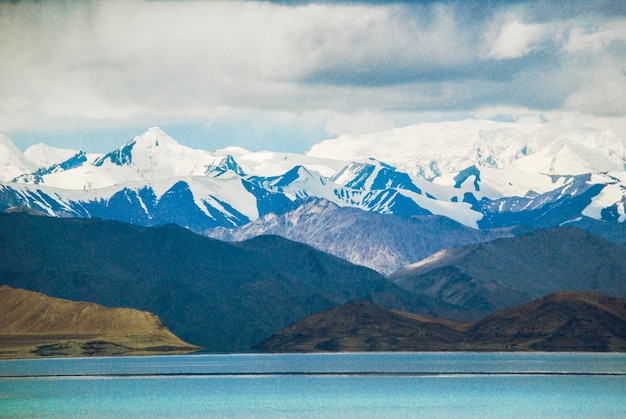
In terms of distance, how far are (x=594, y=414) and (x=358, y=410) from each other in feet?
113

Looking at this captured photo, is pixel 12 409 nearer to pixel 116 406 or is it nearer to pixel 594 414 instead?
pixel 116 406

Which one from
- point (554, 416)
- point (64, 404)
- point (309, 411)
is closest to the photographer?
point (554, 416)

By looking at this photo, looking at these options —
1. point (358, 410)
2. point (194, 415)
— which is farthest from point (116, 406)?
point (358, 410)

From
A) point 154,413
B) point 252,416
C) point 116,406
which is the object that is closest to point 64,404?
point 116,406

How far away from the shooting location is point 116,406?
19600 cm

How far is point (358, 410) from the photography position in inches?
7303

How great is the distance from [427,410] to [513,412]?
1332 cm

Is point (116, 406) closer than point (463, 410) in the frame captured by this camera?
No

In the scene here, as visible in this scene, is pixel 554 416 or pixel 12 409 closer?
pixel 554 416

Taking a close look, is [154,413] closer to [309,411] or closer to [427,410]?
[309,411]

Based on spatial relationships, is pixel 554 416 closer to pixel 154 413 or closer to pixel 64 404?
pixel 154 413

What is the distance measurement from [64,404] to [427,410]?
58316 millimetres

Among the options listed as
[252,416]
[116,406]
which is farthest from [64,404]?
[252,416]

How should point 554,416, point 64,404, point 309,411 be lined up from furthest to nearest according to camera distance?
point 64,404 → point 309,411 → point 554,416
